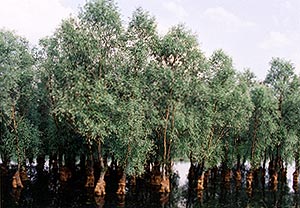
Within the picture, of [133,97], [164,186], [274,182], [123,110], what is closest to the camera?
[123,110]

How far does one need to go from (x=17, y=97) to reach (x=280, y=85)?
40.3m

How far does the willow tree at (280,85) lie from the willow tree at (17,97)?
37.2 metres

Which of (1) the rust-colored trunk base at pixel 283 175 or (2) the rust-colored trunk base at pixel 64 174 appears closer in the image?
(2) the rust-colored trunk base at pixel 64 174

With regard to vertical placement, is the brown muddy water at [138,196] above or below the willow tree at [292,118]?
below

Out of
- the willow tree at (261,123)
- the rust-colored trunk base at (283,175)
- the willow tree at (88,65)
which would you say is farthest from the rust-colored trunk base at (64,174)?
the rust-colored trunk base at (283,175)

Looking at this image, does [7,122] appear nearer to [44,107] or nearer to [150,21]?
[44,107]

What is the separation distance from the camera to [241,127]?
66188 millimetres

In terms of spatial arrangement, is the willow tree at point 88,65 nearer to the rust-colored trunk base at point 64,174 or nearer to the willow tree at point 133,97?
the willow tree at point 133,97

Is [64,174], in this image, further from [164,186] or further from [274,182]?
[274,182]

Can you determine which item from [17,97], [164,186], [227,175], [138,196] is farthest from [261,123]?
[17,97]

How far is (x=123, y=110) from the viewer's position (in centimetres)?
5284

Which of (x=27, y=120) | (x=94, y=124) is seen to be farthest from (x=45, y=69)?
(x=94, y=124)

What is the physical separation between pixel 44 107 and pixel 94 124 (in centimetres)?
1654

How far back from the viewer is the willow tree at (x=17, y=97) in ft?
172
